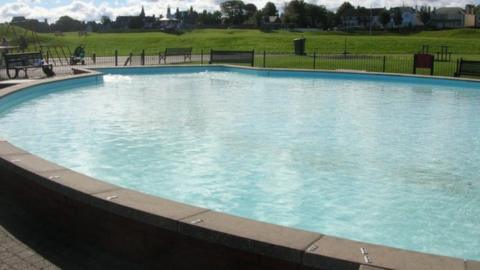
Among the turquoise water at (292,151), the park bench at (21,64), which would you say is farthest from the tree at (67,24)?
the turquoise water at (292,151)

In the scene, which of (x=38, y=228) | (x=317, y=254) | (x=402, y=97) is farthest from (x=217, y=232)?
(x=402, y=97)

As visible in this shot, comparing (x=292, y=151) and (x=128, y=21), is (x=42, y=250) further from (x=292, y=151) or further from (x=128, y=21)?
(x=128, y=21)

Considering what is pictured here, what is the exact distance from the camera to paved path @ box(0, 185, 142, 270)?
167 inches

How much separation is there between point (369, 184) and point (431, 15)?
174694 millimetres

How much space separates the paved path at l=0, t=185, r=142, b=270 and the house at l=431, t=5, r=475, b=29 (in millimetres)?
163720

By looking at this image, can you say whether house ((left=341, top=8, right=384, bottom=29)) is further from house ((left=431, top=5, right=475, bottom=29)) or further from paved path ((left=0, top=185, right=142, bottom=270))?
paved path ((left=0, top=185, right=142, bottom=270))

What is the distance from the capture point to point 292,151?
32.6 ft

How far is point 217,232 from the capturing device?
3787mm

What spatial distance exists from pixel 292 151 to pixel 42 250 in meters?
6.11

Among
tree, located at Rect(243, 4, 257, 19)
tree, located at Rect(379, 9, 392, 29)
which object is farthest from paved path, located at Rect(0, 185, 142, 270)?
tree, located at Rect(243, 4, 257, 19)

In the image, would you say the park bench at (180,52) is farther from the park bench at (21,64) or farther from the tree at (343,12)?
the tree at (343,12)

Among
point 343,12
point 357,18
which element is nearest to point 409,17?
point 357,18

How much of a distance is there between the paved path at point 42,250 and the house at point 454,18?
163720 mm

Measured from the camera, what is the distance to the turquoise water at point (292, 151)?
6.76 metres
